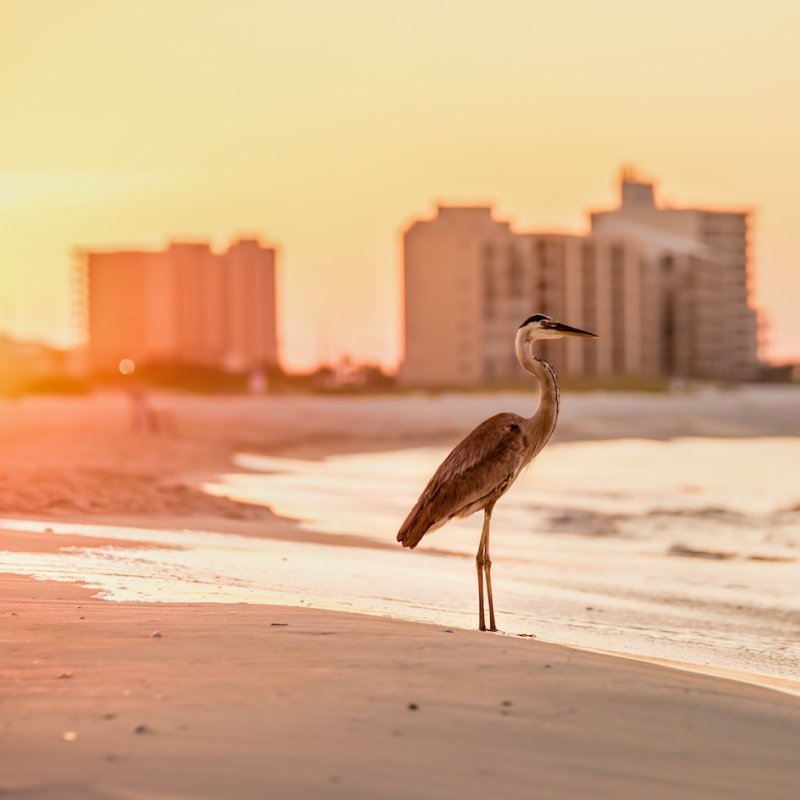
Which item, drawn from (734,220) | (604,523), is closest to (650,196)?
(734,220)

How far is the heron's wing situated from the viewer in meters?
9.26

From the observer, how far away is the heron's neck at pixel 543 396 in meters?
9.44

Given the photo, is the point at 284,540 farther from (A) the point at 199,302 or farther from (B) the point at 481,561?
(A) the point at 199,302

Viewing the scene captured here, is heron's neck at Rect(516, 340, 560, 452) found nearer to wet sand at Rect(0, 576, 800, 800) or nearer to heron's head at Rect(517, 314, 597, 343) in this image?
heron's head at Rect(517, 314, 597, 343)

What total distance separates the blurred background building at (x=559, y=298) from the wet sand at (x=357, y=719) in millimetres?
102706

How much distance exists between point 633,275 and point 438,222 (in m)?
19.7

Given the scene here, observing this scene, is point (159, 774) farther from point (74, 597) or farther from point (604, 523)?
point (604, 523)

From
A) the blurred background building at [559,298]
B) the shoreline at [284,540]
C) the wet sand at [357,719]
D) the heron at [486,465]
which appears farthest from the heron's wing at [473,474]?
the blurred background building at [559,298]

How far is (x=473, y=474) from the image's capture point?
9250 mm

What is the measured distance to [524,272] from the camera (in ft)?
407

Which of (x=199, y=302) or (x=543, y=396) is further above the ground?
(x=199, y=302)

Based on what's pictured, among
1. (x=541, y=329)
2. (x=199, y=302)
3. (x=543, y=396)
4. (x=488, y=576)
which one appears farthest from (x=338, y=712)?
(x=199, y=302)

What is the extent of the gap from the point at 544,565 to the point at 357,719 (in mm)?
8879

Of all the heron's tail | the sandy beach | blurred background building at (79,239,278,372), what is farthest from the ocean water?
blurred background building at (79,239,278,372)
